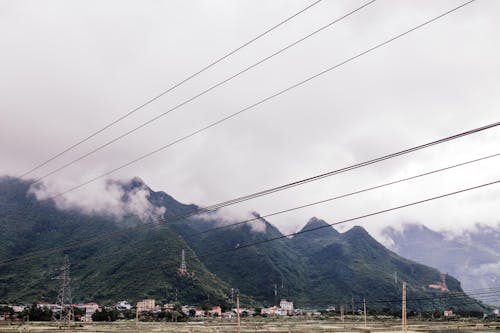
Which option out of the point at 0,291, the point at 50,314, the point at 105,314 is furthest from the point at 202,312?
the point at 0,291

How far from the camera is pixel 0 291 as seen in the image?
652ft

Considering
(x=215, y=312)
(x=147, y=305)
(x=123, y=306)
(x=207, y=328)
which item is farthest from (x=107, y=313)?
(x=215, y=312)

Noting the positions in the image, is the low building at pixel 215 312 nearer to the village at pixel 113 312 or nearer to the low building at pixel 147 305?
the village at pixel 113 312

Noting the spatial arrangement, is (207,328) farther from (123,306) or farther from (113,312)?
(123,306)

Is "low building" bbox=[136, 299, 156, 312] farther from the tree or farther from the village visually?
the tree

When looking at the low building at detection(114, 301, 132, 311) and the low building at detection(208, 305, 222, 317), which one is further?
the low building at detection(208, 305, 222, 317)

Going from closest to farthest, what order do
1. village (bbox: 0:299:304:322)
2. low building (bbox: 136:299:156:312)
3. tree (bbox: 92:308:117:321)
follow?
village (bbox: 0:299:304:322), tree (bbox: 92:308:117:321), low building (bbox: 136:299:156:312)

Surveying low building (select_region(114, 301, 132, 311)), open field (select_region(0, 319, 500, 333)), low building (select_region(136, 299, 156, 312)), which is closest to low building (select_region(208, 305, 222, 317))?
low building (select_region(136, 299, 156, 312))

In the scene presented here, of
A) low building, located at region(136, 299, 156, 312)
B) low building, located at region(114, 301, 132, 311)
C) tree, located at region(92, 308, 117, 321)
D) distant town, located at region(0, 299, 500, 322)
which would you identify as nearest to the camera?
distant town, located at region(0, 299, 500, 322)

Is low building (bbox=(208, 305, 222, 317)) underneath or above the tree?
A: underneath

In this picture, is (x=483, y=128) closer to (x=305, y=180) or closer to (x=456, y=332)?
(x=305, y=180)

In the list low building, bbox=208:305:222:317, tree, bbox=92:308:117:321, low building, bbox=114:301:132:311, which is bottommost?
Answer: low building, bbox=208:305:222:317

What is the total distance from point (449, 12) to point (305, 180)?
9971 mm

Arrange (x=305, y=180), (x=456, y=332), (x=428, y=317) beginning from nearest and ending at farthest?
(x=305, y=180)
(x=456, y=332)
(x=428, y=317)
